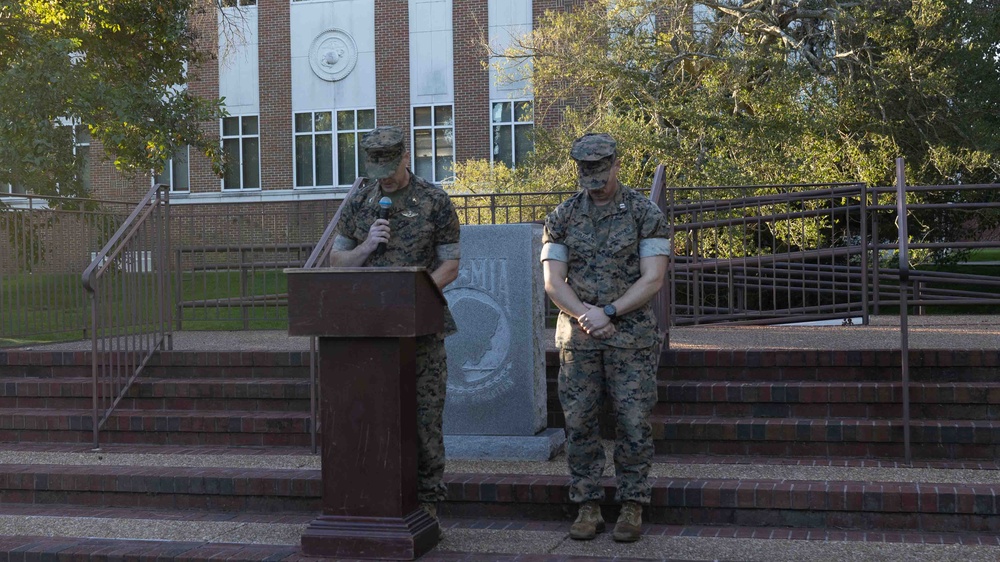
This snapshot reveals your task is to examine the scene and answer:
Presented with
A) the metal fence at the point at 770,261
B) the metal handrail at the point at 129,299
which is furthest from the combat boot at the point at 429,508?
the metal fence at the point at 770,261

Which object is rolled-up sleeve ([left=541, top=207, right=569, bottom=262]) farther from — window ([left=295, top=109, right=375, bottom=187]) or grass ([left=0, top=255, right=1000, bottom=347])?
window ([left=295, top=109, right=375, bottom=187])

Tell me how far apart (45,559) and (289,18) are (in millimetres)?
24494

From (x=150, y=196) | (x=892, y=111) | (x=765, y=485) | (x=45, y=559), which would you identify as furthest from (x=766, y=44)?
(x=45, y=559)

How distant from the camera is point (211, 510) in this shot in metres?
6.21

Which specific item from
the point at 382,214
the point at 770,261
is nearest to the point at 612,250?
the point at 382,214

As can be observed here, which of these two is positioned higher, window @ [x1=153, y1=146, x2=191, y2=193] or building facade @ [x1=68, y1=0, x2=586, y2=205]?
building facade @ [x1=68, y1=0, x2=586, y2=205]

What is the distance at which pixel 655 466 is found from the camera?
6.23 metres

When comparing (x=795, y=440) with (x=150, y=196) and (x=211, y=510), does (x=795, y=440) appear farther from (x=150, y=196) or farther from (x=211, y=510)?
(x=150, y=196)

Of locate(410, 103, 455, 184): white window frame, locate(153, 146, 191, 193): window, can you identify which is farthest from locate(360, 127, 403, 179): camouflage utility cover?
locate(153, 146, 191, 193): window

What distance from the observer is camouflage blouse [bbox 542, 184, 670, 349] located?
5082mm

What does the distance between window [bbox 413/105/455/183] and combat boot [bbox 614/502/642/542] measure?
22528 millimetres

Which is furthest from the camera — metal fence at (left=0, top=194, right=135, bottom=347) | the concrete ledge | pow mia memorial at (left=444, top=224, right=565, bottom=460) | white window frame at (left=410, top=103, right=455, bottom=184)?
white window frame at (left=410, top=103, right=455, bottom=184)

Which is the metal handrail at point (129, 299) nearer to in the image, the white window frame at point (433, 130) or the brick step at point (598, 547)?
the brick step at point (598, 547)

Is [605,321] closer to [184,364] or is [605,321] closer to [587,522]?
[587,522]
